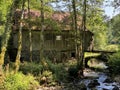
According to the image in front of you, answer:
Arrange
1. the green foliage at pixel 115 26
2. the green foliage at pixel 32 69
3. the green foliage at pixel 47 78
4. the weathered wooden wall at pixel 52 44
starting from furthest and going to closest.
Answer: the weathered wooden wall at pixel 52 44 → the green foliage at pixel 115 26 → the green foliage at pixel 32 69 → the green foliage at pixel 47 78

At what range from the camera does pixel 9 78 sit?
15.5 meters

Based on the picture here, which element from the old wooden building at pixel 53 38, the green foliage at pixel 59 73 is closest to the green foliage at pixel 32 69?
the green foliage at pixel 59 73

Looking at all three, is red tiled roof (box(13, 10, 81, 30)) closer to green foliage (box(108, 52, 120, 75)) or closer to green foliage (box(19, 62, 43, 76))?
green foliage (box(19, 62, 43, 76))

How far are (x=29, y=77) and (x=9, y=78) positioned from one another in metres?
2.61

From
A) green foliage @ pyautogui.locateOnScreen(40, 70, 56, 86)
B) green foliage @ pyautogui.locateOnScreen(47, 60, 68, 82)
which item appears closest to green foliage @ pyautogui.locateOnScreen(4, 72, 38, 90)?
green foliage @ pyautogui.locateOnScreen(40, 70, 56, 86)

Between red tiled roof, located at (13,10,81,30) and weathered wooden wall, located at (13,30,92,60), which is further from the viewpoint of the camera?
weathered wooden wall, located at (13,30,92,60)

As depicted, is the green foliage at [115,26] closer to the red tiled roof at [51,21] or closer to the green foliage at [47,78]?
the red tiled roof at [51,21]

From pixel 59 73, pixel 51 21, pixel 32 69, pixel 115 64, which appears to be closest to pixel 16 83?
pixel 32 69

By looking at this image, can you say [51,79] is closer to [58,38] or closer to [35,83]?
[35,83]

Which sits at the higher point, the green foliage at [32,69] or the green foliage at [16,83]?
the green foliage at [16,83]

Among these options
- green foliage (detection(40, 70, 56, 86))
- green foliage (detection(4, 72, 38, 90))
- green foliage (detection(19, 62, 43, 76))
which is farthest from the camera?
green foliage (detection(19, 62, 43, 76))

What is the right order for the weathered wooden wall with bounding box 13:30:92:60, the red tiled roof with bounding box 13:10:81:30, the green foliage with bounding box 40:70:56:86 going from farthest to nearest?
the weathered wooden wall with bounding box 13:30:92:60 < the red tiled roof with bounding box 13:10:81:30 < the green foliage with bounding box 40:70:56:86

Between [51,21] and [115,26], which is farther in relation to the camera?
[115,26]

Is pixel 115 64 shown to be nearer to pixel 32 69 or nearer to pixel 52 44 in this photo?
pixel 32 69
